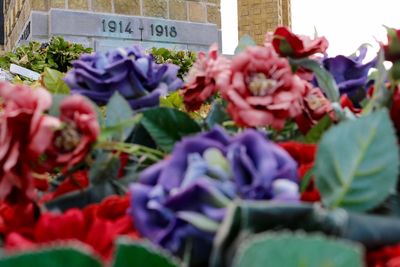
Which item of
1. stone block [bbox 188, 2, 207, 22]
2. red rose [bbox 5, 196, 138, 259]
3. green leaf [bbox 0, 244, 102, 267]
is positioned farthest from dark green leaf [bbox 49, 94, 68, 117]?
stone block [bbox 188, 2, 207, 22]

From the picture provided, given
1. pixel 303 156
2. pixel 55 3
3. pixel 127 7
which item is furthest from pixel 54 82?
pixel 127 7

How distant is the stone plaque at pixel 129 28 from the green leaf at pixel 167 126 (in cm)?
406

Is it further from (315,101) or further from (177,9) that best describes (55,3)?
(315,101)

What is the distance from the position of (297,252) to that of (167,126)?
12.4 inches

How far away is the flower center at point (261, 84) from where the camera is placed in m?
0.64

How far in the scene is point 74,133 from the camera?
54 cm

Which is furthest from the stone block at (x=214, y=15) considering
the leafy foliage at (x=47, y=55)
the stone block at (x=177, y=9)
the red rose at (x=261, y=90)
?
the red rose at (x=261, y=90)

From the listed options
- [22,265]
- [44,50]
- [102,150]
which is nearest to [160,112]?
[102,150]

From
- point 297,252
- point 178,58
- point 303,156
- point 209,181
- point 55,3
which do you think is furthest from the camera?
point 55,3

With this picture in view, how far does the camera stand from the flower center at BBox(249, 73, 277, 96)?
0.64m

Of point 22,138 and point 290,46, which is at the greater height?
point 290,46

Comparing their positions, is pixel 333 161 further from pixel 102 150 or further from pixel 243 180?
pixel 102 150

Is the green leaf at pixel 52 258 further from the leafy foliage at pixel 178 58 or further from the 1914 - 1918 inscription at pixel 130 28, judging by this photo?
the 1914 - 1918 inscription at pixel 130 28

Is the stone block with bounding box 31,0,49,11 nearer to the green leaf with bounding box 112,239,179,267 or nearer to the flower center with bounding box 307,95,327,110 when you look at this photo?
the flower center with bounding box 307,95,327,110
